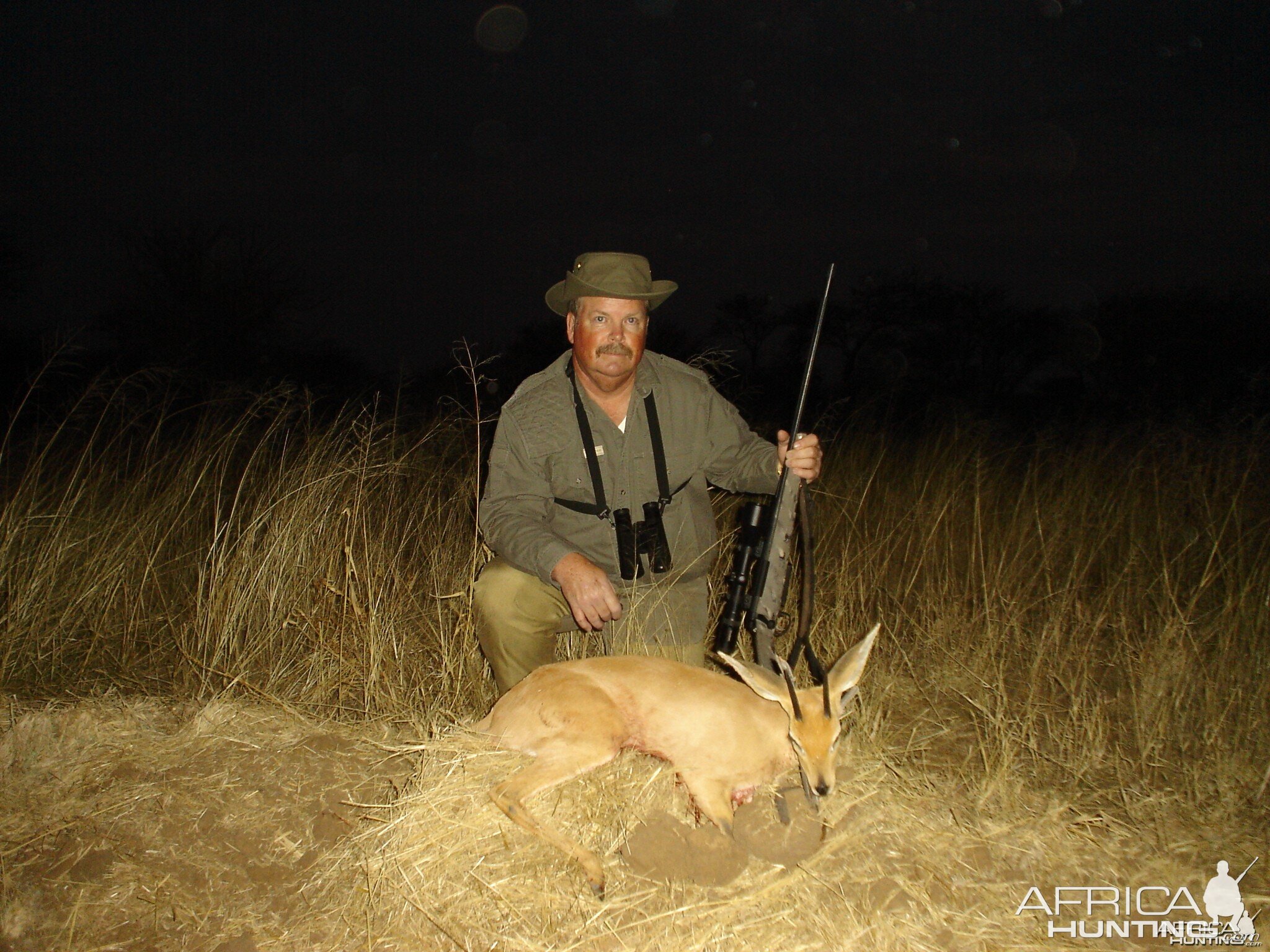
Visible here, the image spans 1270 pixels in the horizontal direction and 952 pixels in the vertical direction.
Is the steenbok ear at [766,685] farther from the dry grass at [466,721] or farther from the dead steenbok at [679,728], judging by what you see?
the dry grass at [466,721]

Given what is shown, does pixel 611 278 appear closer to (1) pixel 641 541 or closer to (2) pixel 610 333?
(2) pixel 610 333

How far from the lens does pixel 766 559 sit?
2.67 metres

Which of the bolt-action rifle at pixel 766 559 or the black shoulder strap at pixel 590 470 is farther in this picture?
the black shoulder strap at pixel 590 470

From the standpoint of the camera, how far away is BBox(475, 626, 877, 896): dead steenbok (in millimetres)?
1937

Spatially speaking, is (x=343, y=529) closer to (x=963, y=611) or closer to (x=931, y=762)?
(x=931, y=762)

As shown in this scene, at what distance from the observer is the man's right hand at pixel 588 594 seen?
2.66m

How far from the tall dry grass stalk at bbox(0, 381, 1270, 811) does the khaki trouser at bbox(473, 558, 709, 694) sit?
20cm

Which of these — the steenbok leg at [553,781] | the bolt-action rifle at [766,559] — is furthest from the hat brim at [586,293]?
the steenbok leg at [553,781]

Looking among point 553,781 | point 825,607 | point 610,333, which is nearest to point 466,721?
point 553,781

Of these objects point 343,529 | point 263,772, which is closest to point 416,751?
point 263,772

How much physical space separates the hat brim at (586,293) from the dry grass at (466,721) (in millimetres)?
990

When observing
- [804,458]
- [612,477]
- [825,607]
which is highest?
[804,458]

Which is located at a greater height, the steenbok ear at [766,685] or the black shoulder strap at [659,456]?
the black shoulder strap at [659,456]

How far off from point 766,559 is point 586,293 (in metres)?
1.27
